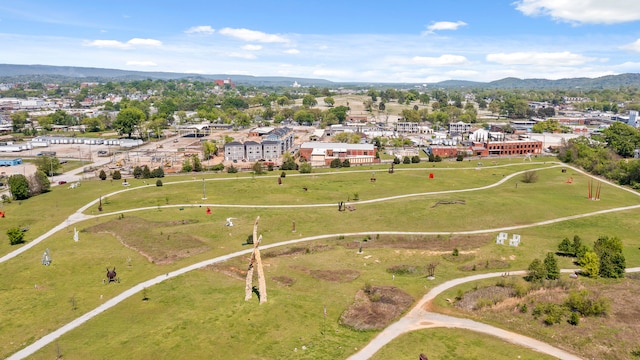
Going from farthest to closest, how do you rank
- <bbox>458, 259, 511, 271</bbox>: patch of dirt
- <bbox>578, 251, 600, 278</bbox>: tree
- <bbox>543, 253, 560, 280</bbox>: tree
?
<bbox>458, 259, 511, 271</bbox>: patch of dirt, <bbox>578, 251, 600, 278</bbox>: tree, <bbox>543, 253, 560, 280</bbox>: tree

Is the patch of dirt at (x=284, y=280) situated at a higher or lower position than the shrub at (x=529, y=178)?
lower

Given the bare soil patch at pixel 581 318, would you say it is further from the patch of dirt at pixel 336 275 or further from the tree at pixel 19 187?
the tree at pixel 19 187

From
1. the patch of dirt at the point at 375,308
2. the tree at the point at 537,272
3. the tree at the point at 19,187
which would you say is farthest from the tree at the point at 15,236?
the tree at the point at 537,272

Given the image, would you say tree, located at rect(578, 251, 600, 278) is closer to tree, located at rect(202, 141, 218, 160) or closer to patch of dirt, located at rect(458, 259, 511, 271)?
patch of dirt, located at rect(458, 259, 511, 271)

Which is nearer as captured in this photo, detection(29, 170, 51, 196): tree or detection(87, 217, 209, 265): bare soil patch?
detection(87, 217, 209, 265): bare soil patch

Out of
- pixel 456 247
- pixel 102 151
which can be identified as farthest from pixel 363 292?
pixel 102 151

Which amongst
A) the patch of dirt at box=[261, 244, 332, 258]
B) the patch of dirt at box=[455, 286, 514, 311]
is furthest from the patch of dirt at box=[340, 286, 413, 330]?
the patch of dirt at box=[261, 244, 332, 258]

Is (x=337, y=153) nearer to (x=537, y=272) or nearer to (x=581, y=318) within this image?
(x=537, y=272)

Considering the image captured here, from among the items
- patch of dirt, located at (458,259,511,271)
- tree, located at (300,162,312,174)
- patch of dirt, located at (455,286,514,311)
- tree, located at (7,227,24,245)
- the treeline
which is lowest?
tree, located at (7,227,24,245)
